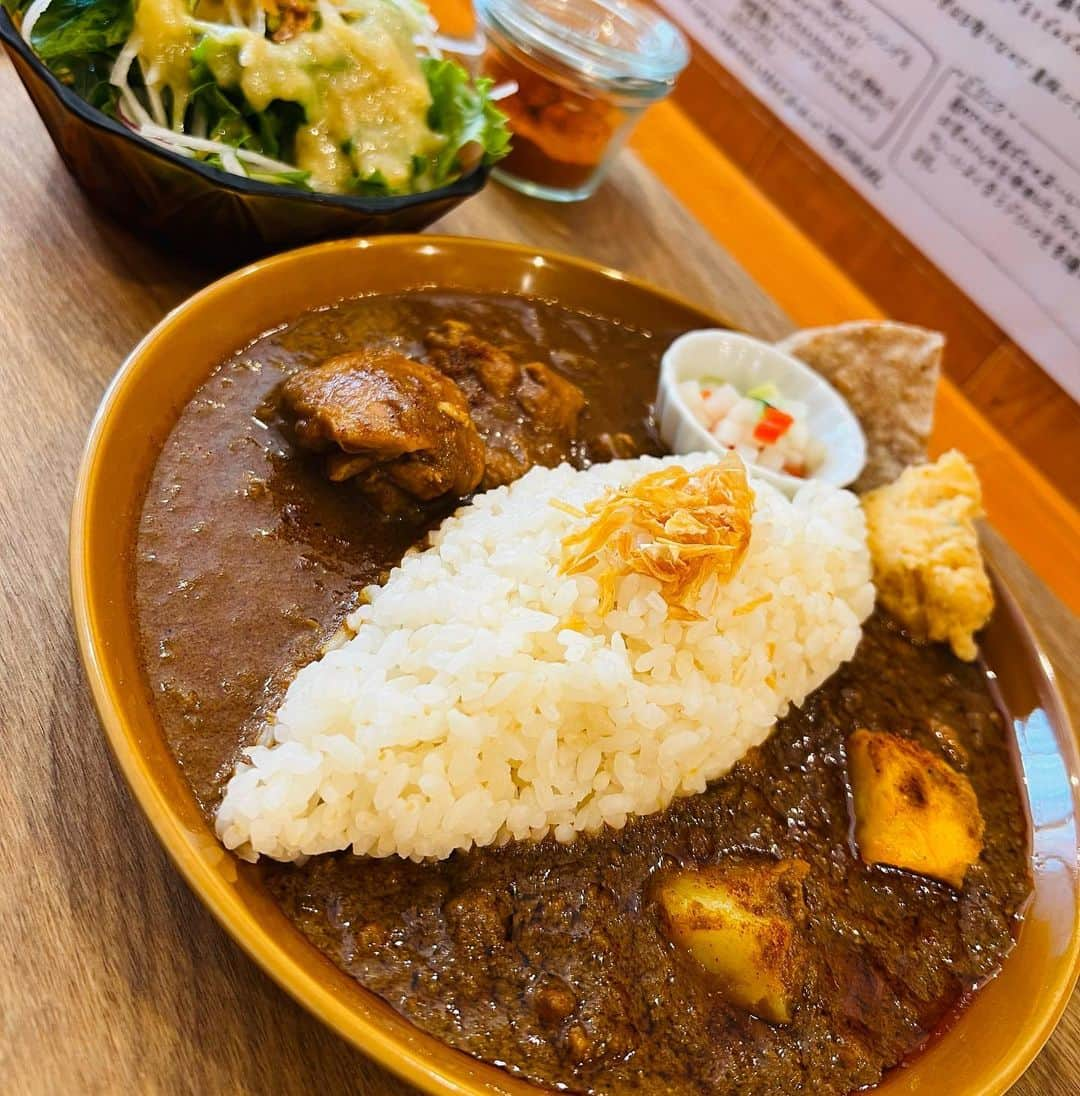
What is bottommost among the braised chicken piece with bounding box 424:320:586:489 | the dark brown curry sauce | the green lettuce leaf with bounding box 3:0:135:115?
the dark brown curry sauce

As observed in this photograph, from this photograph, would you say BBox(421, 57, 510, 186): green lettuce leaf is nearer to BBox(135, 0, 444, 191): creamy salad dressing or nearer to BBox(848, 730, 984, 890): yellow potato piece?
BBox(135, 0, 444, 191): creamy salad dressing

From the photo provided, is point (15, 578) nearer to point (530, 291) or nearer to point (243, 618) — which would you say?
point (243, 618)

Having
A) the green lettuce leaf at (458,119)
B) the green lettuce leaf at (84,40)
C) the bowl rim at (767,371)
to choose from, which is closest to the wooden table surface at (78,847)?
the green lettuce leaf at (84,40)

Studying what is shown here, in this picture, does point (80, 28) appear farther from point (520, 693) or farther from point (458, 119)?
point (520, 693)

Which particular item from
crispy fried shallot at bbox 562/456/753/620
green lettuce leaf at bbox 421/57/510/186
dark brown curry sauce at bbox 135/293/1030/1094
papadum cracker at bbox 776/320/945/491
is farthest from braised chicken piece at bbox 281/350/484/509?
papadum cracker at bbox 776/320/945/491

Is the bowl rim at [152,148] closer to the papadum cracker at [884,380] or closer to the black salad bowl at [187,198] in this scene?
the black salad bowl at [187,198]

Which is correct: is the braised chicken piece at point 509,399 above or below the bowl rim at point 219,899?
above
